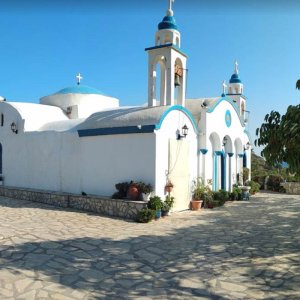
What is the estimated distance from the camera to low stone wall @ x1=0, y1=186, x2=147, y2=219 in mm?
10352

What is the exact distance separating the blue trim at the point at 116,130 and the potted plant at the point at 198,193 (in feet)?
11.3

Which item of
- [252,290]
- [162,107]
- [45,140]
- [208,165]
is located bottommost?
[252,290]

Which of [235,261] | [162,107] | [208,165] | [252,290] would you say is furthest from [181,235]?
[208,165]

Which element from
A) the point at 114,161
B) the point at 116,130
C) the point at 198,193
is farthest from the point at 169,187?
the point at 116,130

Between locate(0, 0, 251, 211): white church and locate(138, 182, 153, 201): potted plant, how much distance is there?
214 mm

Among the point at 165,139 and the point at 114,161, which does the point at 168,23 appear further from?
the point at 114,161

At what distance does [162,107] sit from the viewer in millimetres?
11484

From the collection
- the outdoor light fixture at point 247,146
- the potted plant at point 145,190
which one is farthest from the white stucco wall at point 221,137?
the potted plant at point 145,190

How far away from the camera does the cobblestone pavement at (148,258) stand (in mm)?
4922

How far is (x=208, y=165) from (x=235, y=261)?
7.78 metres

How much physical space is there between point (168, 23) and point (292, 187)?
497 inches

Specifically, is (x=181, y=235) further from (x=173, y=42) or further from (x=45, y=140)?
(x=45, y=140)

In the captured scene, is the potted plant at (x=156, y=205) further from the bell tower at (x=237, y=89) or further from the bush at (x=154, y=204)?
the bell tower at (x=237, y=89)

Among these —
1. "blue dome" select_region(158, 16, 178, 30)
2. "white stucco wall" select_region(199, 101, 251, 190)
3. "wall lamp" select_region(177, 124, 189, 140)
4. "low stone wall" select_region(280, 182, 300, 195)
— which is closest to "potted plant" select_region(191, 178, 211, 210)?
"white stucco wall" select_region(199, 101, 251, 190)
